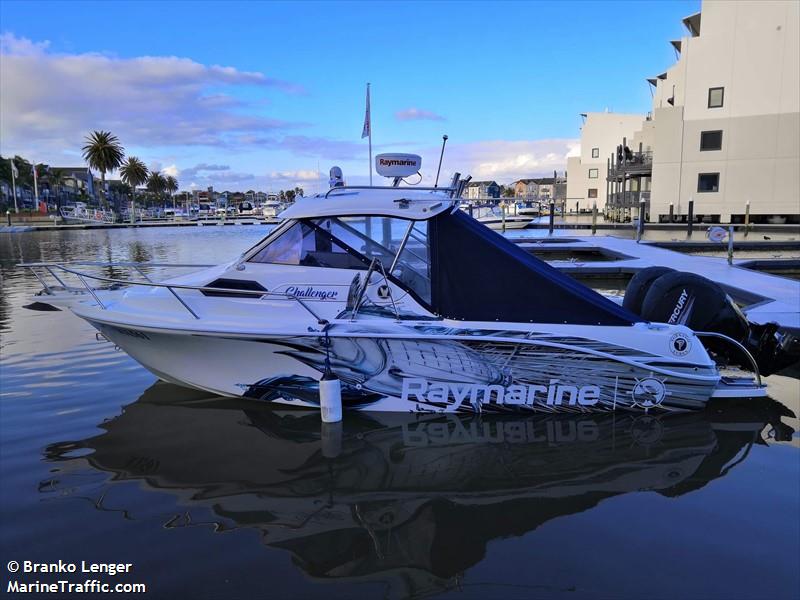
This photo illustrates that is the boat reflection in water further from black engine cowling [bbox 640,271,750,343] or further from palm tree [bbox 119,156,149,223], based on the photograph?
palm tree [bbox 119,156,149,223]

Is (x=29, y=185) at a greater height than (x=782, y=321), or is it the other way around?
(x=29, y=185)

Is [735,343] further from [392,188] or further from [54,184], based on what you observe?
[54,184]

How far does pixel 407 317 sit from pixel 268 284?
143cm

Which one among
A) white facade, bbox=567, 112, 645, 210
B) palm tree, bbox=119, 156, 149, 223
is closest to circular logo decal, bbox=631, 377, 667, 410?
white facade, bbox=567, 112, 645, 210

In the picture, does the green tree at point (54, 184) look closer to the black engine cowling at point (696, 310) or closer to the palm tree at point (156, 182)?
the palm tree at point (156, 182)

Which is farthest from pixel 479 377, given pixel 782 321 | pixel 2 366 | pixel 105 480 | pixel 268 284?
pixel 2 366

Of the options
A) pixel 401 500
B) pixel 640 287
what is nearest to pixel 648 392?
pixel 640 287

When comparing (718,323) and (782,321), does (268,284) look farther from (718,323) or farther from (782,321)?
(782,321)

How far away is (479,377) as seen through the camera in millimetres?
4969

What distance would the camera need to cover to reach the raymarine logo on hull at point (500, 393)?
4.95 meters

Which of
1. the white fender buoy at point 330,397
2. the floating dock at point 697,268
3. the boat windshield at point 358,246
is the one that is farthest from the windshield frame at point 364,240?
the floating dock at point 697,268

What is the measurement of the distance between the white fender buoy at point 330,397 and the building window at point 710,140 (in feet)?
119

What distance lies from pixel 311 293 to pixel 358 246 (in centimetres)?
64

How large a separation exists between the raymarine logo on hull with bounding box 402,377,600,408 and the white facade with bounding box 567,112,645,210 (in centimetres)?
5973
